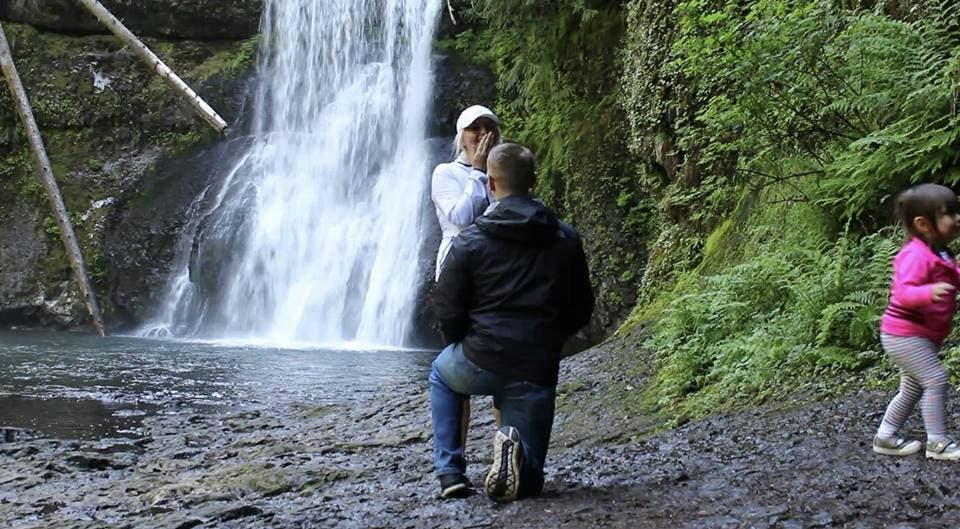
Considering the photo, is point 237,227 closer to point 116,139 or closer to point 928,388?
point 116,139

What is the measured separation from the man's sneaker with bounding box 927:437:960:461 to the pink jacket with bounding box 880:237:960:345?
409 millimetres

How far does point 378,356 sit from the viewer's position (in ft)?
53.3

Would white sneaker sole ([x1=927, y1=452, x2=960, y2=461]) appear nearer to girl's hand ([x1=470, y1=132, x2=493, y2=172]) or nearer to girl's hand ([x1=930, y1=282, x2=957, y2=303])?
girl's hand ([x1=930, y1=282, x2=957, y2=303])

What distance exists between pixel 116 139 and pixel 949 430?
23675 millimetres

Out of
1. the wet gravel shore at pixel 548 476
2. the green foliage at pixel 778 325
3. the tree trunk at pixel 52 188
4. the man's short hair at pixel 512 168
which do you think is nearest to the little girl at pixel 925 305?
the wet gravel shore at pixel 548 476

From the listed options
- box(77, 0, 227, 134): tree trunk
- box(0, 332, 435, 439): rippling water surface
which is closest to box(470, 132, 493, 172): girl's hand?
box(0, 332, 435, 439): rippling water surface

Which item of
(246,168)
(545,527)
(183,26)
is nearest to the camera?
(545,527)

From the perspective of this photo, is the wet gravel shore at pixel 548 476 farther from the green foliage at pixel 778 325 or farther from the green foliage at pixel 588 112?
the green foliage at pixel 588 112

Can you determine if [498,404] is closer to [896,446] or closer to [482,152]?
[482,152]

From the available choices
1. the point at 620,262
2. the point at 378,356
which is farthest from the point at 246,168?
the point at 620,262

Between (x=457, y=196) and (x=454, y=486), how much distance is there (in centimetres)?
137

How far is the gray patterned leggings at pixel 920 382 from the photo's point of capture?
3.76m

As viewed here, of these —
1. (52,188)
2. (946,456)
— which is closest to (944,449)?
(946,456)

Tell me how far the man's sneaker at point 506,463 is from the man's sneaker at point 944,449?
1.67 meters
